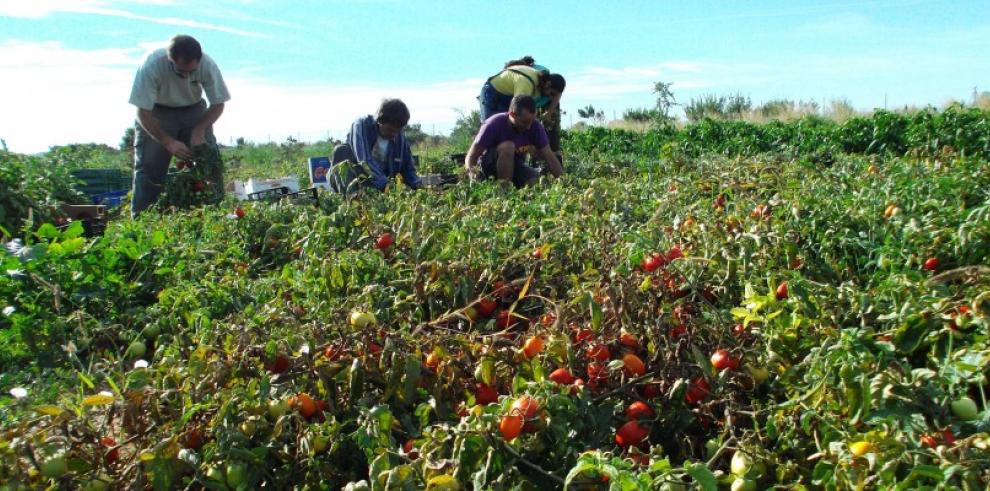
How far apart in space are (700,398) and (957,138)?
10.7 metres

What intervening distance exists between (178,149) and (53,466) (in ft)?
14.8

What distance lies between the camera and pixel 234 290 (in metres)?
2.61

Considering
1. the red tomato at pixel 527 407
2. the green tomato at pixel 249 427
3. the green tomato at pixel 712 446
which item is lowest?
the green tomato at pixel 712 446

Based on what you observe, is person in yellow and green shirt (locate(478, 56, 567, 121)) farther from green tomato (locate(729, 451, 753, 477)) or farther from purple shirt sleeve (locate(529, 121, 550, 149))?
green tomato (locate(729, 451, 753, 477))

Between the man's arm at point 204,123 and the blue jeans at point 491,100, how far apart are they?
2.44 meters

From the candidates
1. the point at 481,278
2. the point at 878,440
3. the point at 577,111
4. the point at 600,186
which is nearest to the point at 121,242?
the point at 481,278

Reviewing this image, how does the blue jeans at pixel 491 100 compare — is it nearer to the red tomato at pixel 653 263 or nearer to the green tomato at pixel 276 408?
the red tomato at pixel 653 263

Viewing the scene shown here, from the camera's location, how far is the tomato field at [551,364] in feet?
4.28

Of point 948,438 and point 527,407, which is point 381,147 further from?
point 948,438

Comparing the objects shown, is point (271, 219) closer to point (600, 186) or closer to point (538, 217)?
point (538, 217)

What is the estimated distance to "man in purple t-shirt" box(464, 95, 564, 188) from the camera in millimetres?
5512

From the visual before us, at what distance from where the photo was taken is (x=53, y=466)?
1.34 metres

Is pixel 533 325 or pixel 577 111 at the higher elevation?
pixel 577 111

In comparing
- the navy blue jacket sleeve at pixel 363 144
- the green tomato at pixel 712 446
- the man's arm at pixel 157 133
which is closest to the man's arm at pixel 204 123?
the man's arm at pixel 157 133
